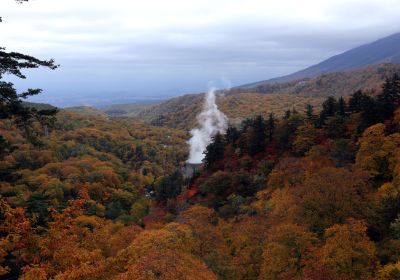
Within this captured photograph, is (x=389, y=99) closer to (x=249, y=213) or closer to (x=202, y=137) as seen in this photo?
(x=249, y=213)

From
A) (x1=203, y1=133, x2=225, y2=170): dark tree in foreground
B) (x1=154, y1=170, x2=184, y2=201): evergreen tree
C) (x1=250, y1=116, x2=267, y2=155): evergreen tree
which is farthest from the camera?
(x1=203, y1=133, x2=225, y2=170): dark tree in foreground

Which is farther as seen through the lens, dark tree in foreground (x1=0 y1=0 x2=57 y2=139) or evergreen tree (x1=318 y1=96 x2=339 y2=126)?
evergreen tree (x1=318 y1=96 x2=339 y2=126)

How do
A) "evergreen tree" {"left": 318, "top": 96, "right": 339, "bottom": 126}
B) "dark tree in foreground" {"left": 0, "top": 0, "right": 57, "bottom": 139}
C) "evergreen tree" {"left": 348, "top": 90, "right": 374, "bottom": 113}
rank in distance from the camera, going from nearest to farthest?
1. "dark tree in foreground" {"left": 0, "top": 0, "right": 57, "bottom": 139}
2. "evergreen tree" {"left": 348, "top": 90, "right": 374, "bottom": 113}
3. "evergreen tree" {"left": 318, "top": 96, "right": 339, "bottom": 126}

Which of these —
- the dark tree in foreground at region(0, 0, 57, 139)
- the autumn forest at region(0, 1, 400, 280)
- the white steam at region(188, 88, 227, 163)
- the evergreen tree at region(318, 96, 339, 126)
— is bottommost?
the white steam at region(188, 88, 227, 163)

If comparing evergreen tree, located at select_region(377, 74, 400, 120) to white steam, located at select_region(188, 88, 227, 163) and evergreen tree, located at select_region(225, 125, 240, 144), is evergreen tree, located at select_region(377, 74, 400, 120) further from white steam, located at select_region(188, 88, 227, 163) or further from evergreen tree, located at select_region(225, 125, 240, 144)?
white steam, located at select_region(188, 88, 227, 163)

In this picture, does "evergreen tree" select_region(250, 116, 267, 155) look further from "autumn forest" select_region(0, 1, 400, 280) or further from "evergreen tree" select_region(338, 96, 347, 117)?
"evergreen tree" select_region(338, 96, 347, 117)

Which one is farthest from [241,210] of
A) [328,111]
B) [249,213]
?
[328,111]

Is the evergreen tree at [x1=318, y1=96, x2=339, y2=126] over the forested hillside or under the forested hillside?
over

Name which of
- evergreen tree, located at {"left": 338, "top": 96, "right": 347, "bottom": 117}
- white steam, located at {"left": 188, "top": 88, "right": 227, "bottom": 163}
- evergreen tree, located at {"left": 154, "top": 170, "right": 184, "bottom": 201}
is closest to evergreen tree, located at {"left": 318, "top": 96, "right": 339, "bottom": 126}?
evergreen tree, located at {"left": 338, "top": 96, "right": 347, "bottom": 117}

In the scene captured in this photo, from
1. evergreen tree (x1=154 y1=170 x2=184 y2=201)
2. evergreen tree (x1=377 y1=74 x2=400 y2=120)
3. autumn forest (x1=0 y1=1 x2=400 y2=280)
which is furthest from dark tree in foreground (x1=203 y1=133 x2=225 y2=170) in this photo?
evergreen tree (x1=377 y1=74 x2=400 y2=120)
